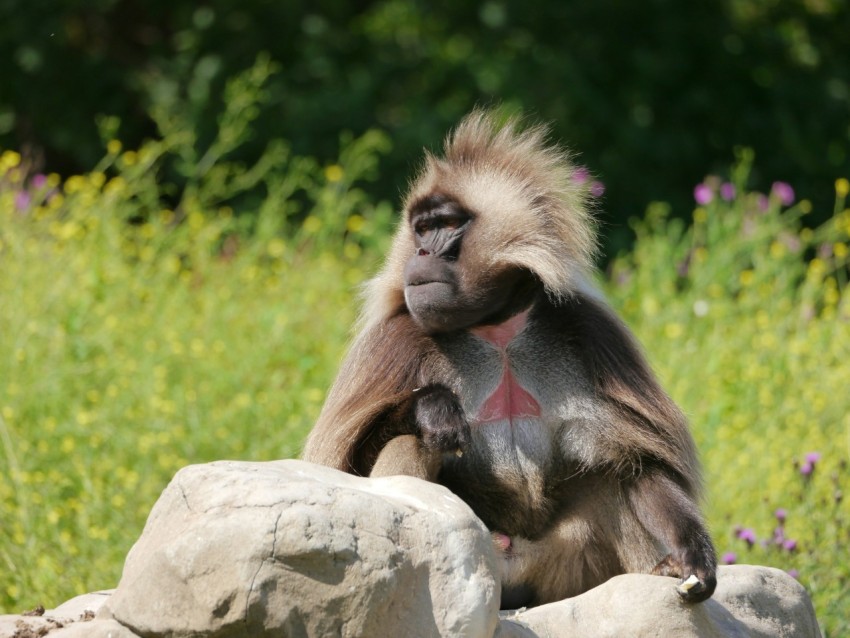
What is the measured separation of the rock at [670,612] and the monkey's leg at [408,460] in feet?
1.81

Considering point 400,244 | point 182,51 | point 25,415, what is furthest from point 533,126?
point 182,51

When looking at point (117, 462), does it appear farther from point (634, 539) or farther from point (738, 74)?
point (738, 74)

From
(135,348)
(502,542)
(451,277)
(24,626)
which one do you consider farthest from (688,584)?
(135,348)

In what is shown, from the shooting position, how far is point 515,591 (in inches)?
175

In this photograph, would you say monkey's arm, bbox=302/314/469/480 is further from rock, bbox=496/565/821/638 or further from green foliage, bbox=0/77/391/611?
green foliage, bbox=0/77/391/611

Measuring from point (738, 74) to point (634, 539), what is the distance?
1020cm

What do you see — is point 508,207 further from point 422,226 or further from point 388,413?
point 388,413

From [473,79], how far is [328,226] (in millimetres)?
4928

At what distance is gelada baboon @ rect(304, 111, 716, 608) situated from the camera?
4371 millimetres

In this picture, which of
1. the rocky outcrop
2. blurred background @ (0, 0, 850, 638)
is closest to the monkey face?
the rocky outcrop

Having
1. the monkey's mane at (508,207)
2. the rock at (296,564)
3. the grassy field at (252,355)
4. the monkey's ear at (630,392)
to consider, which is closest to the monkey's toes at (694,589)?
the monkey's ear at (630,392)

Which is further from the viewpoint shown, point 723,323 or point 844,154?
point 844,154

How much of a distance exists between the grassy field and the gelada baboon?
3.87ft

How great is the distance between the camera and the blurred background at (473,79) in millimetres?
12680
